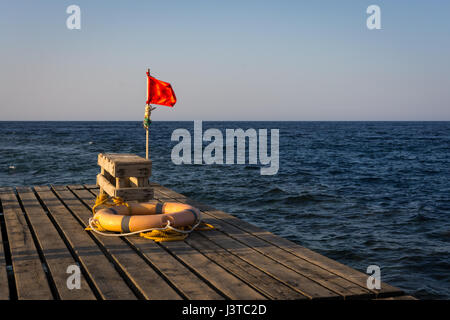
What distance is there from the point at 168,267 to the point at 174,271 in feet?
0.47

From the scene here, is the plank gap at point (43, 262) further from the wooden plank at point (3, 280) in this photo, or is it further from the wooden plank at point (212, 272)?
the wooden plank at point (212, 272)

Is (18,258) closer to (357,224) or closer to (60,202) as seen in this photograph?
(60,202)

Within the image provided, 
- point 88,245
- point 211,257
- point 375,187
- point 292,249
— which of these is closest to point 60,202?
point 88,245

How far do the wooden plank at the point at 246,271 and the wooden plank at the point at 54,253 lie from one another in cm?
150

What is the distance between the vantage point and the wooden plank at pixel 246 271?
3.90 metres

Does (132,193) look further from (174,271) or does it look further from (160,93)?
(174,271)

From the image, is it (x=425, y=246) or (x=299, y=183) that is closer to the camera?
(x=425, y=246)

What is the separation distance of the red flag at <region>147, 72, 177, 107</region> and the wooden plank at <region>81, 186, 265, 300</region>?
9.92 feet

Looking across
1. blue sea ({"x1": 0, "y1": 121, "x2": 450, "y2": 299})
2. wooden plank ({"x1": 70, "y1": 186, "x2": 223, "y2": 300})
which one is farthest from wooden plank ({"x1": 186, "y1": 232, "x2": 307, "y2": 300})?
blue sea ({"x1": 0, "y1": 121, "x2": 450, "y2": 299})

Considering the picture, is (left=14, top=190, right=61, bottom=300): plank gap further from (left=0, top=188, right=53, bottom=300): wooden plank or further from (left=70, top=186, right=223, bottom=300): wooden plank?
(left=70, top=186, right=223, bottom=300): wooden plank

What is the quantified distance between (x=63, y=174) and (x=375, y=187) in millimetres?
13690

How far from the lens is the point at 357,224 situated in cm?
1085

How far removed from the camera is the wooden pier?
390 cm
